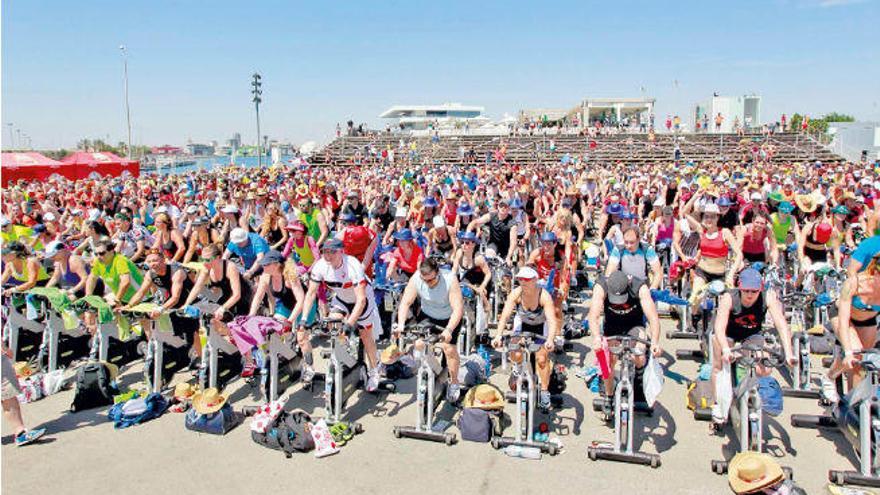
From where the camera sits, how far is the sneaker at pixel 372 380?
657 centimetres

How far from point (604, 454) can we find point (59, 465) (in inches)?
177

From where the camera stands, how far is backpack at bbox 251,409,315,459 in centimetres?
532

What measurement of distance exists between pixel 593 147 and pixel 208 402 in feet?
121

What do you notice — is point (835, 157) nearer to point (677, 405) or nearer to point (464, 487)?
point (677, 405)

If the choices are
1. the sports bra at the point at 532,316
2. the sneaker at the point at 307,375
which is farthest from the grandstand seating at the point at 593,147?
the sports bra at the point at 532,316

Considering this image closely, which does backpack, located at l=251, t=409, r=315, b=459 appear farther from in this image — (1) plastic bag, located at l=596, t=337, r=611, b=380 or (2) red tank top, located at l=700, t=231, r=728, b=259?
(2) red tank top, located at l=700, t=231, r=728, b=259

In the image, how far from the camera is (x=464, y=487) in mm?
4742

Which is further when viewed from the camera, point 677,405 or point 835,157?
point 835,157

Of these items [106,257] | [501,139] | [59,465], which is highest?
[501,139]

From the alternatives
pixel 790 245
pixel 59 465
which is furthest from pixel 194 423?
pixel 790 245

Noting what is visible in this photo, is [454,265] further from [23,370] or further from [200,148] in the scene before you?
[200,148]

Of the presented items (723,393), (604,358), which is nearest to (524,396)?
(604,358)

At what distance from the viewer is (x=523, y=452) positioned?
5.16 metres

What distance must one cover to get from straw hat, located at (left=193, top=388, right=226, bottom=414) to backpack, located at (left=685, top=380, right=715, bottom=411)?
4.40 metres
